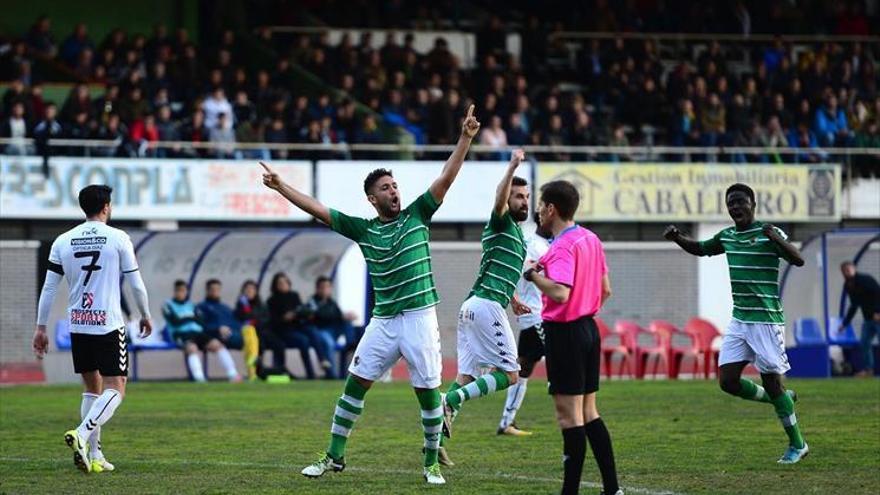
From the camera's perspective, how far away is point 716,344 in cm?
3622

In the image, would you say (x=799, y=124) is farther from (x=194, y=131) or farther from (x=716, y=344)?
(x=194, y=131)

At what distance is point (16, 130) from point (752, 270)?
67.4 ft

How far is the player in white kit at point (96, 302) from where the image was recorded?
46.3 ft

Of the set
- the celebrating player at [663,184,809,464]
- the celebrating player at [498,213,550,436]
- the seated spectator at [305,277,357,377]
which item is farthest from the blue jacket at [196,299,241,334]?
the celebrating player at [663,184,809,464]

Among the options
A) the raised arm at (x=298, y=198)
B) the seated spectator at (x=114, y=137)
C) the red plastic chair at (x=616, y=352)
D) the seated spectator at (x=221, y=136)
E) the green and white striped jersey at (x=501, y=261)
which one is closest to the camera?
the raised arm at (x=298, y=198)

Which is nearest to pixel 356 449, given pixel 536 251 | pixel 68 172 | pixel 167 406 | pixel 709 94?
pixel 536 251

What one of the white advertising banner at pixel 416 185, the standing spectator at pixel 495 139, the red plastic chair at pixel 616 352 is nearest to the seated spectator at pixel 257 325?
the white advertising banner at pixel 416 185

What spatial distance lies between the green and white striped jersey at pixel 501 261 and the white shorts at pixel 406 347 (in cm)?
204

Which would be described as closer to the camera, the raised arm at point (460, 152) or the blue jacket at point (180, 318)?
the raised arm at point (460, 152)

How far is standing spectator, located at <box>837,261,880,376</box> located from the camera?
3123 centimetres

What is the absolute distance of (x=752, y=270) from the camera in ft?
49.4

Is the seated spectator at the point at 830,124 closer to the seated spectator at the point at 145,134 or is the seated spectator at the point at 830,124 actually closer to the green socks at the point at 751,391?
the seated spectator at the point at 145,134

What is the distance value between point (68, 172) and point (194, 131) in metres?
2.66

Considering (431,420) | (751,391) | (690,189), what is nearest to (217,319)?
(690,189)
